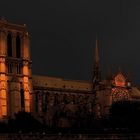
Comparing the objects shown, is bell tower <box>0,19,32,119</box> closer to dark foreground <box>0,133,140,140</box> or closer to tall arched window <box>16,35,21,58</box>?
tall arched window <box>16,35,21,58</box>

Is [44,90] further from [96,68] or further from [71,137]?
[71,137]

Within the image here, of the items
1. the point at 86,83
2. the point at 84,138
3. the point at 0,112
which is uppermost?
the point at 86,83

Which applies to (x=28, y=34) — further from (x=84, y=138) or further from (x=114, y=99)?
(x=84, y=138)

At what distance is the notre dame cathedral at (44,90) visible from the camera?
133m

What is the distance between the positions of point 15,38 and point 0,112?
19.6 meters

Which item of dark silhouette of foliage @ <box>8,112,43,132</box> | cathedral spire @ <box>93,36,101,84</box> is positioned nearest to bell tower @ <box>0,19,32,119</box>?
dark silhouette of foliage @ <box>8,112,43,132</box>

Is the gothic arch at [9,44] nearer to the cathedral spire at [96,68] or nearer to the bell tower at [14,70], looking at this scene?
the bell tower at [14,70]

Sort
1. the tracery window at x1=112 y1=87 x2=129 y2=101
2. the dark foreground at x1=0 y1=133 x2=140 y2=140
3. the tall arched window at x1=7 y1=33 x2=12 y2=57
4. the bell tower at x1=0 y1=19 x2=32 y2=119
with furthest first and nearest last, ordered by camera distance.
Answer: the tracery window at x1=112 y1=87 x2=129 y2=101 < the tall arched window at x1=7 y1=33 x2=12 y2=57 < the bell tower at x1=0 y1=19 x2=32 y2=119 < the dark foreground at x1=0 y1=133 x2=140 y2=140

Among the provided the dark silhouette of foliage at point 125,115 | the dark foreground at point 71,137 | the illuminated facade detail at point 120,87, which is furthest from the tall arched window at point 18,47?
the dark foreground at point 71,137

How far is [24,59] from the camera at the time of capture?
5428 inches

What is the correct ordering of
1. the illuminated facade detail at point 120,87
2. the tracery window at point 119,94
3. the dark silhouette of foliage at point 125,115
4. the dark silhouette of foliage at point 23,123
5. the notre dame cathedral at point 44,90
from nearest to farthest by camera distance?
the dark silhouette of foliage at point 23,123 < the dark silhouette of foliage at point 125,115 < the notre dame cathedral at point 44,90 < the tracery window at point 119,94 < the illuminated facade detail at point 120,87

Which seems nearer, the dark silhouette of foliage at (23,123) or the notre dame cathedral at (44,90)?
the dark silhouette of foliage at (23,123)

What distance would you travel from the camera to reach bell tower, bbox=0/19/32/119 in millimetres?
132000

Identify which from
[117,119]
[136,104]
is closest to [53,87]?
[136,104]
